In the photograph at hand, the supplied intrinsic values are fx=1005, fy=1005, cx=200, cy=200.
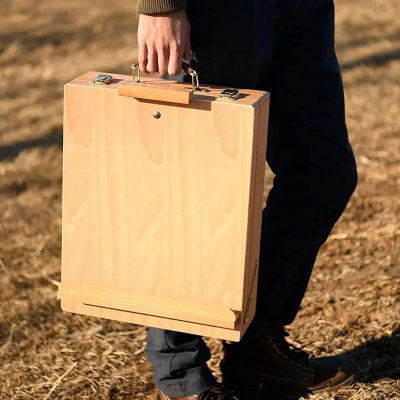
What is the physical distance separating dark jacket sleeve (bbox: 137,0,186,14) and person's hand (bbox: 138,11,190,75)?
0.05 feet

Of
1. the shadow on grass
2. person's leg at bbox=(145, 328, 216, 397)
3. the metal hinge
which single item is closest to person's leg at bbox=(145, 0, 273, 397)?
the metal hinge

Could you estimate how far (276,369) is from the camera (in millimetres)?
2719

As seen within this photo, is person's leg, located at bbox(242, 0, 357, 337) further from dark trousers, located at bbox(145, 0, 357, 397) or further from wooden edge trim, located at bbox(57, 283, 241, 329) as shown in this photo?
wooden edge trim, located at bbox(57, 283, 241, 329)

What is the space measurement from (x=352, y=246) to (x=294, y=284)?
3.42ft

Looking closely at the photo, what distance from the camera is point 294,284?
2.63 metres

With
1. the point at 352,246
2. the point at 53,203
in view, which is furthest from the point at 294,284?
the point at 53,203

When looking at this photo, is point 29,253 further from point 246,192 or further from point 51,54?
point 51,54

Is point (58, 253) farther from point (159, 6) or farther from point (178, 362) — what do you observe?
point (159, 6)

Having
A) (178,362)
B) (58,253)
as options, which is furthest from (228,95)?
(58,253)

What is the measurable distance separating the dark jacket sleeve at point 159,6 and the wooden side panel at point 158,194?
185mm

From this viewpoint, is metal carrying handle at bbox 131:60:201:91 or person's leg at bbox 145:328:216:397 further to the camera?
person's leg at bbox 145:328:216:397

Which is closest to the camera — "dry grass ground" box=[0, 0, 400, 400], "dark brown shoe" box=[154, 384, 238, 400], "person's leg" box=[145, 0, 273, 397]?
"person's leg" box=[145, 0, 273, 397]

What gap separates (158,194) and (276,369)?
0.80 meters

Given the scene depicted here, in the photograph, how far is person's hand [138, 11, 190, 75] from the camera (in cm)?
209
